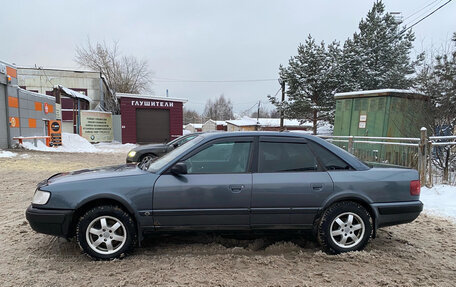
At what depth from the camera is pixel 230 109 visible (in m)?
102

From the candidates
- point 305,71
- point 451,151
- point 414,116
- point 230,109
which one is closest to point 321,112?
point 305,71

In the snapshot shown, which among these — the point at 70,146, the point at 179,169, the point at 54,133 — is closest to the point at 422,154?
the point at 179,169

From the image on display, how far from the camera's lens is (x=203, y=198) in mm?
3145

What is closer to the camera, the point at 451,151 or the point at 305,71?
the point at 451,151

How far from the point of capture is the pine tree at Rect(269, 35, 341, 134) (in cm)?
1900

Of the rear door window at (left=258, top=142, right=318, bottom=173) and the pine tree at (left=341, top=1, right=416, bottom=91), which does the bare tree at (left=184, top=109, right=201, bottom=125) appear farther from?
the rear door window at (left=258, top=142, right=318, bottom=173)

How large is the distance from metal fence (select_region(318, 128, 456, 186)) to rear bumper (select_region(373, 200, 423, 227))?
141cm

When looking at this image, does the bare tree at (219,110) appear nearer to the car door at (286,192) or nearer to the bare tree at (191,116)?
the bare tree at (191,116)

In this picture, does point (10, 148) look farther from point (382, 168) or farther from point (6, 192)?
point (382, 168)

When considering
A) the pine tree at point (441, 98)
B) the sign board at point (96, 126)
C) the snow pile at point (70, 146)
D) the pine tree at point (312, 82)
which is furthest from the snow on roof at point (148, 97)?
the pine tree at point (441, 98)

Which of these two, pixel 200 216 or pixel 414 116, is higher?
pixel 414 116

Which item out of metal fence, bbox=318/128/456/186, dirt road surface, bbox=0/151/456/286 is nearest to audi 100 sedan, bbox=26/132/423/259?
dirt road surface, bbox=0/151/456/286

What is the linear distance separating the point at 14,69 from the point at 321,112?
59.2 feet

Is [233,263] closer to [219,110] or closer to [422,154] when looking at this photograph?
[422,154]
